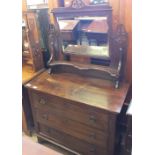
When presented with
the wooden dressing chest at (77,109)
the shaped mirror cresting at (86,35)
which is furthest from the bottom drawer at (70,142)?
the shaped mirror cresting at (86,35)

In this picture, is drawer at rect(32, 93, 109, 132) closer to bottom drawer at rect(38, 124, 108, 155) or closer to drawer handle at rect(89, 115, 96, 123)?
drawer handle at rect(89, 115, 96, 123)

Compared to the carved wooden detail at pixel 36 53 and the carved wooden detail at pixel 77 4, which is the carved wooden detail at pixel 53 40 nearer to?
the carved wooden detail at pixel 36 53

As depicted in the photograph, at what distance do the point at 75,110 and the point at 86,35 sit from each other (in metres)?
0.61

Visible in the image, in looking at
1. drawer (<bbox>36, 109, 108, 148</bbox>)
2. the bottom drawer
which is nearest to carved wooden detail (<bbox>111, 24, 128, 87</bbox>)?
drawer (<bbox>36, 109, 108, 148</bbox>)

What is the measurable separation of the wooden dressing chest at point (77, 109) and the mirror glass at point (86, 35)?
0.80 feet

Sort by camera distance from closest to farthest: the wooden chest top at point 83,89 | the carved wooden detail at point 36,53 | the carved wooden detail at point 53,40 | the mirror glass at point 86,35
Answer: the wooden chest top at point 83,89, the mirror glass at point 86,35, the carved wooden detail at point 53,40, the carved wooden detail at point 36,53

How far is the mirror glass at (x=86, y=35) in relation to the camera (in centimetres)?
139

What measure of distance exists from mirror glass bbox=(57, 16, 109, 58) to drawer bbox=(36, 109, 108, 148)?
22.8 inches

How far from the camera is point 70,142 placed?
63.8 inches

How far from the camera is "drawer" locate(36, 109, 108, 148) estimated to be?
4.56ft

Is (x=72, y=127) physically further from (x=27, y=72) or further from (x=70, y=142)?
(x=27, y=72)

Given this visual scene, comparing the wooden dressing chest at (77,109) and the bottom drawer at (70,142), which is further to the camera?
the bottom drawer at (70,142)

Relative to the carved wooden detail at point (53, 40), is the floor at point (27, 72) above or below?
below

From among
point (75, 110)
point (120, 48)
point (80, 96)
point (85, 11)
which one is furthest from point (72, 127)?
point (85, 11)
